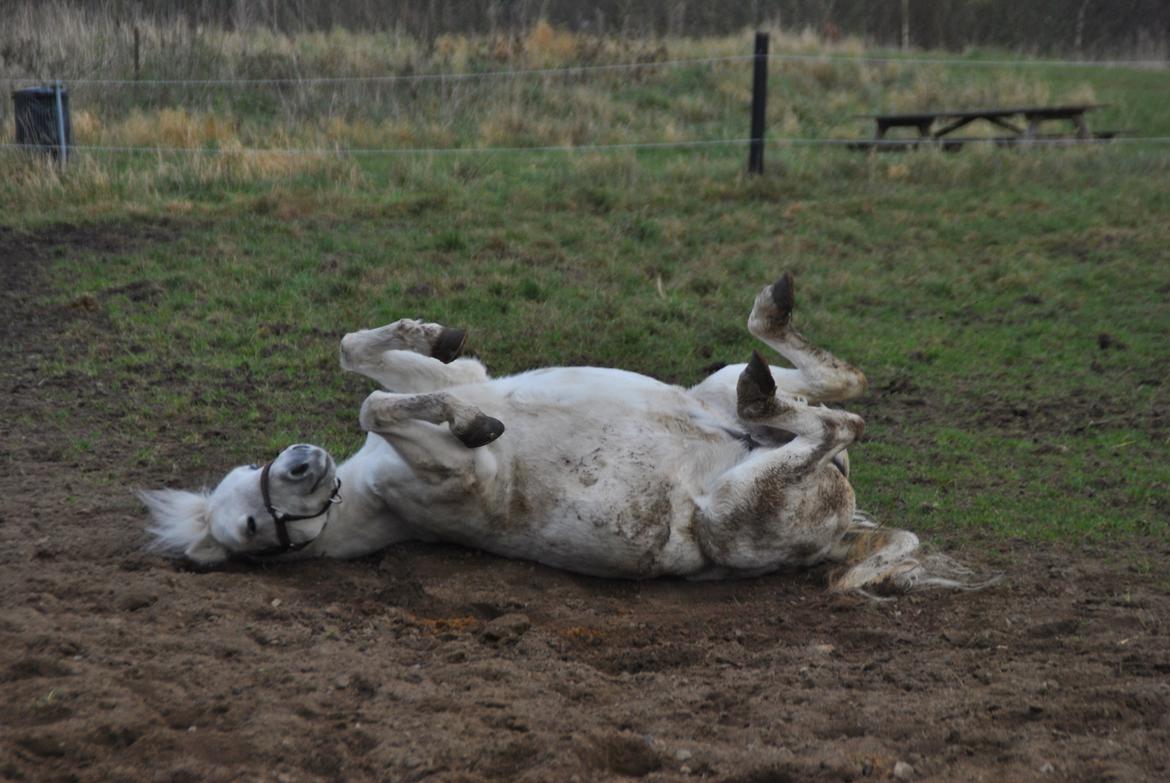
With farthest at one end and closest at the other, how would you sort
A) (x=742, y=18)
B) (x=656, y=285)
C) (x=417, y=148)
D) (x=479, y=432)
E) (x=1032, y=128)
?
1. (x=742, y=18)
2. (x=1032, y=128)
3. (x=417, y=148)
4. (x=656, y=285)
5. (x=479, y=432)

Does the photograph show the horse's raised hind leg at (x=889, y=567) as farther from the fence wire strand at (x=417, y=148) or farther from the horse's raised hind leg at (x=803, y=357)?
the fence wire strand at (x=417, y=148)

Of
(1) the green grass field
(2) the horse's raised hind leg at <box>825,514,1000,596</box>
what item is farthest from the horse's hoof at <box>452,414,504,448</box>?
(1) the green grass field

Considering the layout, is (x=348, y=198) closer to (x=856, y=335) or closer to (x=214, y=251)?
(x=214, y=251)

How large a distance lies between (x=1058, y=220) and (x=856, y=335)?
375 centimetres

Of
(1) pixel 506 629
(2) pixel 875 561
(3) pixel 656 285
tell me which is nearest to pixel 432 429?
(1) pixel 506 629

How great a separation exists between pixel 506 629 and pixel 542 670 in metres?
0.34

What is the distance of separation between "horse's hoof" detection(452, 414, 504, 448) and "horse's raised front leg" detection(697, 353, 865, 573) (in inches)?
33.6

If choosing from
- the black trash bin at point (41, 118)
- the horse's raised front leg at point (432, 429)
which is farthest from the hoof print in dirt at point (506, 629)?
the black trash bin at point (41, 118)

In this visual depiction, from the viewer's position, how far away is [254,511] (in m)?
4.16

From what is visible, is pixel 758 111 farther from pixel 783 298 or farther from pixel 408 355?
pixel 408 355

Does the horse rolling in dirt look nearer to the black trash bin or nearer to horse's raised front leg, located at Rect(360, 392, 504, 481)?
horse's raised front leg, located at Rect(360, 392, 504, 481)

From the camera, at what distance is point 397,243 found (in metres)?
9.41

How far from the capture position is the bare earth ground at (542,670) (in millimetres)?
2857

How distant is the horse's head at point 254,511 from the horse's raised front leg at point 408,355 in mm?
643
